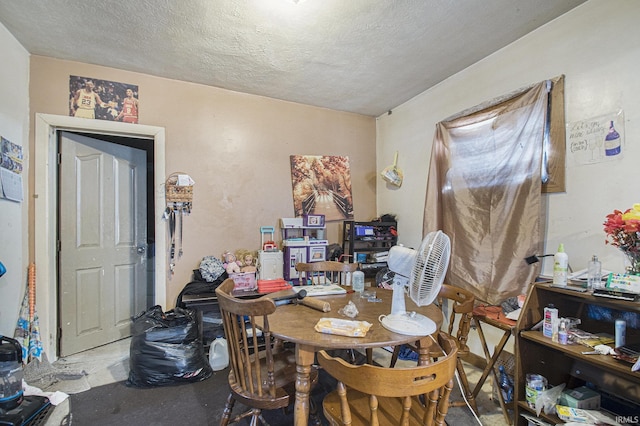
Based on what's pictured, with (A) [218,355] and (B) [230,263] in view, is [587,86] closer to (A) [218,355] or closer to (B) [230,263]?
(B) [230,263]

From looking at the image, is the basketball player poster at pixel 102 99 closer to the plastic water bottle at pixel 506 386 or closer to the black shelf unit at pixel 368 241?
the black shelf unit at pixel 368 241

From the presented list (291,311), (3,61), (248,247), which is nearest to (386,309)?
(291,311)

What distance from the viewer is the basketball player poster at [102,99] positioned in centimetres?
246

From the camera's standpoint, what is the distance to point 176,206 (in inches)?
108

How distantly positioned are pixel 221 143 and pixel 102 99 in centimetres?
A: 103

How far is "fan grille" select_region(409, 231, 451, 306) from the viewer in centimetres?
Answer: 120

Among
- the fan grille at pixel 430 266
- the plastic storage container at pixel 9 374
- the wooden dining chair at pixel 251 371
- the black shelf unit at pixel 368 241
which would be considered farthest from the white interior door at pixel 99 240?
the fan grille at pixel 430 266

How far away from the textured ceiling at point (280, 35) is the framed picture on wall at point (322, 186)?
35.3 inches

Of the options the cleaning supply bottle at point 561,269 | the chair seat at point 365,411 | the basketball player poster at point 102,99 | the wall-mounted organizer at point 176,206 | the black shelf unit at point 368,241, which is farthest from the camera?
the black shelf unit at point 368,241

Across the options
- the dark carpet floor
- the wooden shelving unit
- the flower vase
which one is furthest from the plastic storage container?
the flower vase

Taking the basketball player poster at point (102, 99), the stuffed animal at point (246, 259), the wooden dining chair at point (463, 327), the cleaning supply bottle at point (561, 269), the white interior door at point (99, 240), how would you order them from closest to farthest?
the cleaning supply bottle at point (561, 269) → the wooden dining chair at point (463, 327) → the basketball player poster at point (102, 99) → the white interior door at point (99, 240) → the stuffed animal at point (246, 259)

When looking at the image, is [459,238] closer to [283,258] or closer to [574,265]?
[574,265]

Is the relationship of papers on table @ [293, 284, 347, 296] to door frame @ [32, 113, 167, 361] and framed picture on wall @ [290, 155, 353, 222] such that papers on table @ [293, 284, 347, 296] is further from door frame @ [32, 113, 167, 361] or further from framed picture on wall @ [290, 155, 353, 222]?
door frame @ [32, 113, 167, 361]

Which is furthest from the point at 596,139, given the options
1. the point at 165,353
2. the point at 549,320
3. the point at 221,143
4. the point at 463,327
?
the point at 165,353
